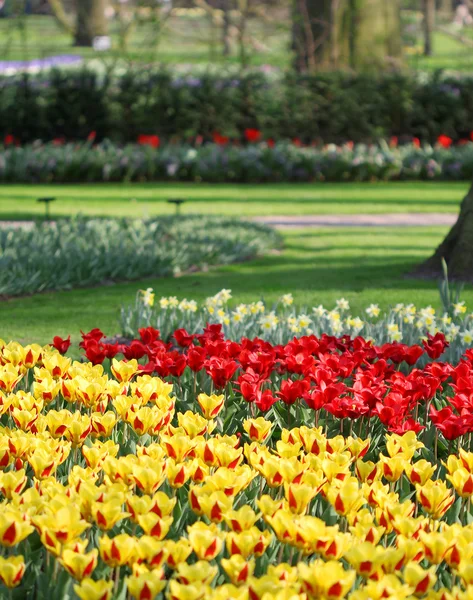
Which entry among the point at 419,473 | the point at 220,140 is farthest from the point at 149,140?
the point at 419,473

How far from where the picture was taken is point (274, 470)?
2930mm

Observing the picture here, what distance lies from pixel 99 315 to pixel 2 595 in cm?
496

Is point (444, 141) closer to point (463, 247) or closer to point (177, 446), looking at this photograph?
point (463, 247)

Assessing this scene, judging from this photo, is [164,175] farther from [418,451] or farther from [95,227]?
[418,451]

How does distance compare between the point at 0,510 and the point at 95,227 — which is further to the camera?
the point at 95,227

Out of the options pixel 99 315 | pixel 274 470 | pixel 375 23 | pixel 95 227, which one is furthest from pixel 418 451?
pixel 375 23

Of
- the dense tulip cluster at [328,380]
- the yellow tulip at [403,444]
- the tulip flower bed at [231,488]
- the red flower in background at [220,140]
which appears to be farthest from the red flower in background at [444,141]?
the yellow tulip at [403,444]

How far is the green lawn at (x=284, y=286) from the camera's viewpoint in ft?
24.1

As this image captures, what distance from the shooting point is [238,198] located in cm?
1538

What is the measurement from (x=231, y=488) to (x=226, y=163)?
1513 cm

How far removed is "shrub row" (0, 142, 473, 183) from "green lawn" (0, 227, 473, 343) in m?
6.69

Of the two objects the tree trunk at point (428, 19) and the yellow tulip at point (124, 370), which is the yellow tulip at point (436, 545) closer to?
the yellow tulip at point (124, 370)

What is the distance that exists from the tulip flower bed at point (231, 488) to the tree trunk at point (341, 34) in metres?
17.6

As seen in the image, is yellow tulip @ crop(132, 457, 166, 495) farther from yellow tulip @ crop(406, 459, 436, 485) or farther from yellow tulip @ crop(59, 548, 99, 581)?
yellow tulip @ crop(406, 459, 436, 485)
